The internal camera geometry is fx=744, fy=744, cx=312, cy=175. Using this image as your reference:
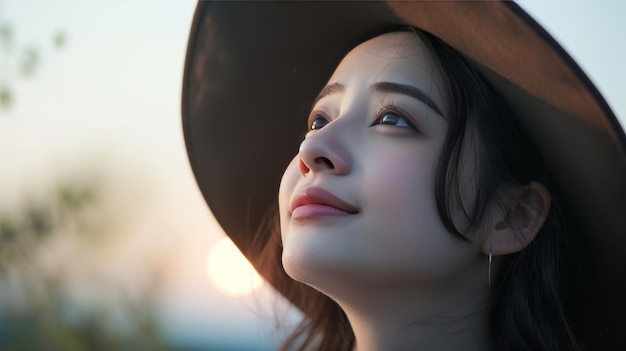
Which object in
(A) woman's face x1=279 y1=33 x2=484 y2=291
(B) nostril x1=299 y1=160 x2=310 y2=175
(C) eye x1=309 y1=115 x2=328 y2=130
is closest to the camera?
(A) woman's face x1=279 y1=33 x2=484 y2=291

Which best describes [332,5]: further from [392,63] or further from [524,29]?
[524,29]

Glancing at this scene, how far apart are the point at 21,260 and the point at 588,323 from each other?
144 centimetres

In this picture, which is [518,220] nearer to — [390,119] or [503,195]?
[503,195]

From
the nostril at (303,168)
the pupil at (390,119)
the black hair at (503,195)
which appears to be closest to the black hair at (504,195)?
the black hair at (503,195)

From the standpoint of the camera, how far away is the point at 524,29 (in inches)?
49.3

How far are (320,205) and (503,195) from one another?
0.37 meters

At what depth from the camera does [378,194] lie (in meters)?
1.30

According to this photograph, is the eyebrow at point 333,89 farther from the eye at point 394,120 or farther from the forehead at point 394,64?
the eye at point 394,120

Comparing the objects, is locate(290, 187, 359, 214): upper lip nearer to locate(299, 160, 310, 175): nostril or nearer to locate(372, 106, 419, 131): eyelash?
locate(299, 160, 310, 175): nostril

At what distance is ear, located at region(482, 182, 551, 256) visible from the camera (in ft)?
4.66

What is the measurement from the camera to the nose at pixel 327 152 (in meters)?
1.32

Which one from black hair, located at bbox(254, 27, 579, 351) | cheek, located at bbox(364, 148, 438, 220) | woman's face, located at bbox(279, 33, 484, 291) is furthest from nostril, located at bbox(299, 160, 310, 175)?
black hair, located at bbox(254, 27, 579, 351)

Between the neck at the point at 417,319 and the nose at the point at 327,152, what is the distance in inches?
9.5

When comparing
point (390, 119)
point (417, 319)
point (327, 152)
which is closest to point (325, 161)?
point (327, 152)
